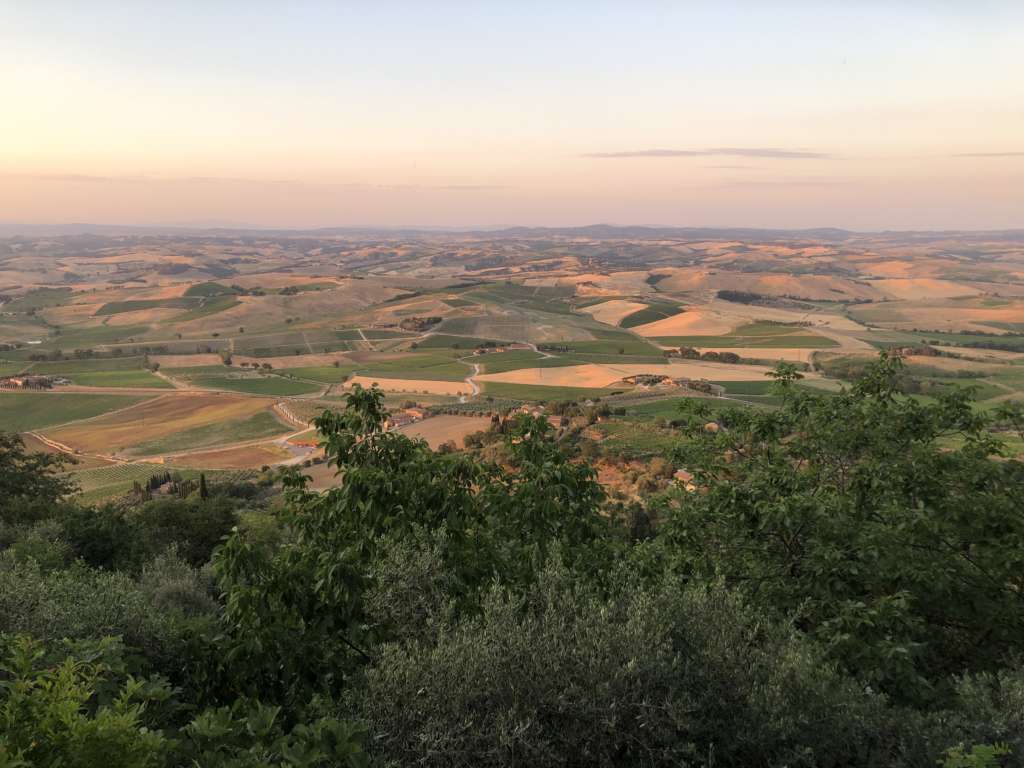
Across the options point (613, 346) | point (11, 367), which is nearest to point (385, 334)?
point (613, 346)

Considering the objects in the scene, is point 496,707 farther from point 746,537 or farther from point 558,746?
point 746,537

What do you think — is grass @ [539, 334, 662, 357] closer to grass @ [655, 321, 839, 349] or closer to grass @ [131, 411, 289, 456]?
grass @ [655, 321, 839, 349]

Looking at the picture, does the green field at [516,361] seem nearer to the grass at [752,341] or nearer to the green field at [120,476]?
the grass at [752,341]

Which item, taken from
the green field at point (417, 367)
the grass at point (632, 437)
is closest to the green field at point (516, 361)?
the green field at point (417, 367)

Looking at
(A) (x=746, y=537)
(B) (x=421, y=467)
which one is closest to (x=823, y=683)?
(A) (x=746, y=537)

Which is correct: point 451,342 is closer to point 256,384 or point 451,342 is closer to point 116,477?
point 256,384

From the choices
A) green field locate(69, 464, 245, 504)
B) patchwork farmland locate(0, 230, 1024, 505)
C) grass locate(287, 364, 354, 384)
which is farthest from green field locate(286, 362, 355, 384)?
green field locate(69, 464, 245, 504)

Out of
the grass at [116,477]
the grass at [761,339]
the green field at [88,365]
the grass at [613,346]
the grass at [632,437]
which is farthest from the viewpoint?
the grass at [613,346]
